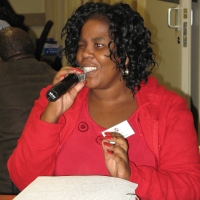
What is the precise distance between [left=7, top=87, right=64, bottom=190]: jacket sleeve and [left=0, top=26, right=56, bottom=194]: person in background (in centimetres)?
39

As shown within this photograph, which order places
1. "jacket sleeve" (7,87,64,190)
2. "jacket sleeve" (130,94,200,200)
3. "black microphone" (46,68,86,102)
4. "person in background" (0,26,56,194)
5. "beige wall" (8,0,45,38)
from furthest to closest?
1. "beige wall" (8,0,45,38)
2. "person in background" (0,26,56,194)
3. "jacket sleeve" (7,87,64,190)
4. "jacket sleeve" (130,94,200,200)
5. "black microphone" (46,68,86,102)

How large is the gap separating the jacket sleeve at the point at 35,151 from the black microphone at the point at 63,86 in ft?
0.57

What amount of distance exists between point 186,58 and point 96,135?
1686 millimetres

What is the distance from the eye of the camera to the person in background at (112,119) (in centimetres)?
122

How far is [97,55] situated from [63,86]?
0.81ft

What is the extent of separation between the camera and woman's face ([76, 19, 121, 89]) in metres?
1.29

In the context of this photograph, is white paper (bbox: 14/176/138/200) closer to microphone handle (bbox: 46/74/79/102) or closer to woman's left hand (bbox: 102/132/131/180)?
woman's left hand (bbox: 102/132/131/180)

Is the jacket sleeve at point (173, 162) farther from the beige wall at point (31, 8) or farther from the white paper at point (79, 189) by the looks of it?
the beige wall at point (31, 8)

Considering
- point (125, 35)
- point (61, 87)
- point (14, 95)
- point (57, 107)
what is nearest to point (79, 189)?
point (61, 87)

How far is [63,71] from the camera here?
1.22 meters

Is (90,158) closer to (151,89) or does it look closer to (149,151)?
(149,151)

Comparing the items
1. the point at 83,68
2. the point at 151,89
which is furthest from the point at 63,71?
the point at 151,89

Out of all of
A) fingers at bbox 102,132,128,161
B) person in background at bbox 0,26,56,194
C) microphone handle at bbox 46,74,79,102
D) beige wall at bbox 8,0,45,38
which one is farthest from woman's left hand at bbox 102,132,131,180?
beige wall at bbox 8,0,45,38

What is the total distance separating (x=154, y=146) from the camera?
1.30 m
